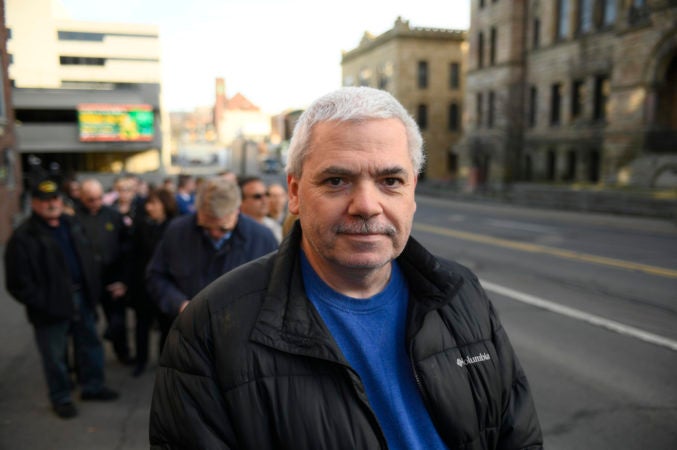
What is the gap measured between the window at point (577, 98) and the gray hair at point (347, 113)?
3110 centimetres

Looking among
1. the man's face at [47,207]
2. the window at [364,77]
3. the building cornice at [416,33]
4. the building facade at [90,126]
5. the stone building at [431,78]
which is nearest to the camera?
the man's face at [47,207]

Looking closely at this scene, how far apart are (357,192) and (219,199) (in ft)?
8.10

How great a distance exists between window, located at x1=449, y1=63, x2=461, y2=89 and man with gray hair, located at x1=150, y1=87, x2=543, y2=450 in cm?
4813

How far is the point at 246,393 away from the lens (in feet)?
4.94

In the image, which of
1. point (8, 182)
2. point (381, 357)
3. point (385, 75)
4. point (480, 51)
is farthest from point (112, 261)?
point (385, 75)

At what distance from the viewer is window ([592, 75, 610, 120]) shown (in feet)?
90.3

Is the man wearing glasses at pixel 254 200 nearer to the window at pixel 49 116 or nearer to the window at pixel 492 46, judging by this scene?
the window at pixel 492 46

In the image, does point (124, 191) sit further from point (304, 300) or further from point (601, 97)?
point (601, 97)

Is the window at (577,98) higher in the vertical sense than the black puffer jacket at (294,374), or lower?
higher

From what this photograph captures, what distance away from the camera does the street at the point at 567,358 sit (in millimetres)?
4344

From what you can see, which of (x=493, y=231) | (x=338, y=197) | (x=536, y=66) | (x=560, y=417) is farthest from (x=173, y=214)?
(x=536, y=66)

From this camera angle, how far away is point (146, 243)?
19.6ft

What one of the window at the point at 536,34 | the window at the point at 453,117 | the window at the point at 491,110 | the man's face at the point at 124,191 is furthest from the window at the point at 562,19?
the man's face at the point at 124,191

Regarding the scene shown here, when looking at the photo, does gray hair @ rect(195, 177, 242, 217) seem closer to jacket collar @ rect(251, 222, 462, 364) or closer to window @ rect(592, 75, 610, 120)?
jacket collar @ rect(251, 222, 462, 364)
